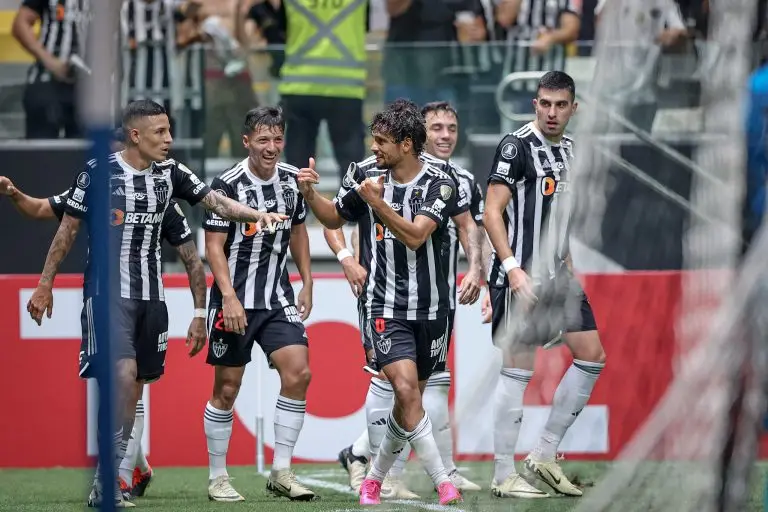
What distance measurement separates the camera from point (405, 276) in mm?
6883

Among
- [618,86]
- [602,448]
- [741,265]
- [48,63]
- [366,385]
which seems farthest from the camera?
[48,63]

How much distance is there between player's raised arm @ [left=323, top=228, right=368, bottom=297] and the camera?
24.2ft

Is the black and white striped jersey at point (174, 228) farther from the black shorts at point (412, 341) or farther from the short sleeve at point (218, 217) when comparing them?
the black shorts at point (412, 341)

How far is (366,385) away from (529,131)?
8.51ft

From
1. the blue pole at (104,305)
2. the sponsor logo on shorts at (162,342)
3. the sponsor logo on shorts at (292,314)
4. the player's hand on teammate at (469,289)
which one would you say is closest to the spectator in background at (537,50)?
the player's hand on teammate at (469,289)

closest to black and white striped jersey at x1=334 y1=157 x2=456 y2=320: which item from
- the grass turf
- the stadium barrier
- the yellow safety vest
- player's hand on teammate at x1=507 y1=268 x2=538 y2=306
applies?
player's hand on teammate at x1=507 y1=268 x2=538 y2=306

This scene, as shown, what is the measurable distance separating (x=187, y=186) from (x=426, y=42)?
321cm

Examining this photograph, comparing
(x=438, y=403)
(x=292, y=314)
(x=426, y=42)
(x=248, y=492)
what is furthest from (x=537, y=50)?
(x=248, y=492)

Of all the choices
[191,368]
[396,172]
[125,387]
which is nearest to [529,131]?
[396,172]

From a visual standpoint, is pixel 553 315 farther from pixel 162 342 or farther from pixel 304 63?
pixel 304 63

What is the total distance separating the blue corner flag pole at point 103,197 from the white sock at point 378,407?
387 cm

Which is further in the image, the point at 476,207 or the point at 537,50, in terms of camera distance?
the point at 537,50

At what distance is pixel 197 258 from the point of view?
7539mm

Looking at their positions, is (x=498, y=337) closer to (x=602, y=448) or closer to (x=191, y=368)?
(x=602, y=448)
